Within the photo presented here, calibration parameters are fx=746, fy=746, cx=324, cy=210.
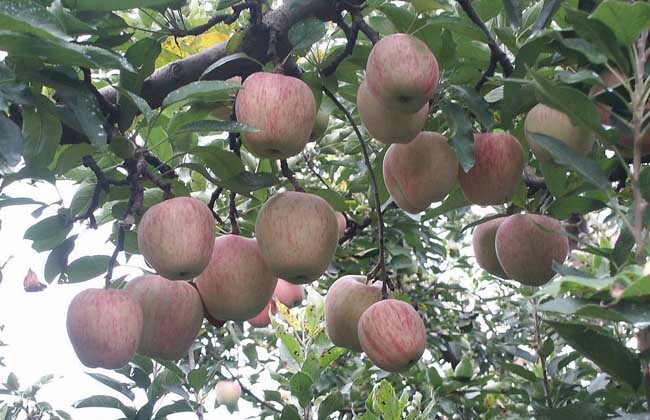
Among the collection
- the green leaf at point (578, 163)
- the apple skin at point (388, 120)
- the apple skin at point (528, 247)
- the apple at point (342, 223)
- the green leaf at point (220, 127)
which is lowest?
the apple at point (342, 223)

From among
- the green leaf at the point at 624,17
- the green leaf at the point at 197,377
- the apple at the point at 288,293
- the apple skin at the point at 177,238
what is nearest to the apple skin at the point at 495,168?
the green leaf at the point at 624,17

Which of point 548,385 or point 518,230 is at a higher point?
point 518,230

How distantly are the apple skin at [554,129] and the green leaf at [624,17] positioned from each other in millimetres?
213

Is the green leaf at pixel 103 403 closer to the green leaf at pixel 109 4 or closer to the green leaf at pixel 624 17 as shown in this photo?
the green leaf at pixel 109 4

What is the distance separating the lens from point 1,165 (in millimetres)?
1009

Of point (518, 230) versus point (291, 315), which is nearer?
point (518, 230)

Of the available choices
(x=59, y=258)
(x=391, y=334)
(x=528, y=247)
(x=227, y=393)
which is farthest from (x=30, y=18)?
(x=227, y=393)

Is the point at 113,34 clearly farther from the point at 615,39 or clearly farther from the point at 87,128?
the point at 615,39

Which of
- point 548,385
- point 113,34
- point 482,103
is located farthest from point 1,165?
point 548,385

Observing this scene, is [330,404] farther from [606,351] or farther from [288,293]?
[606,351]

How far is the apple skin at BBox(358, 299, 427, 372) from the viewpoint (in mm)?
1262

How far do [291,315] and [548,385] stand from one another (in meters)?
0.86

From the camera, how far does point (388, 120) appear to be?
3.92 ft

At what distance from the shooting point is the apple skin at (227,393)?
3.08 metres
